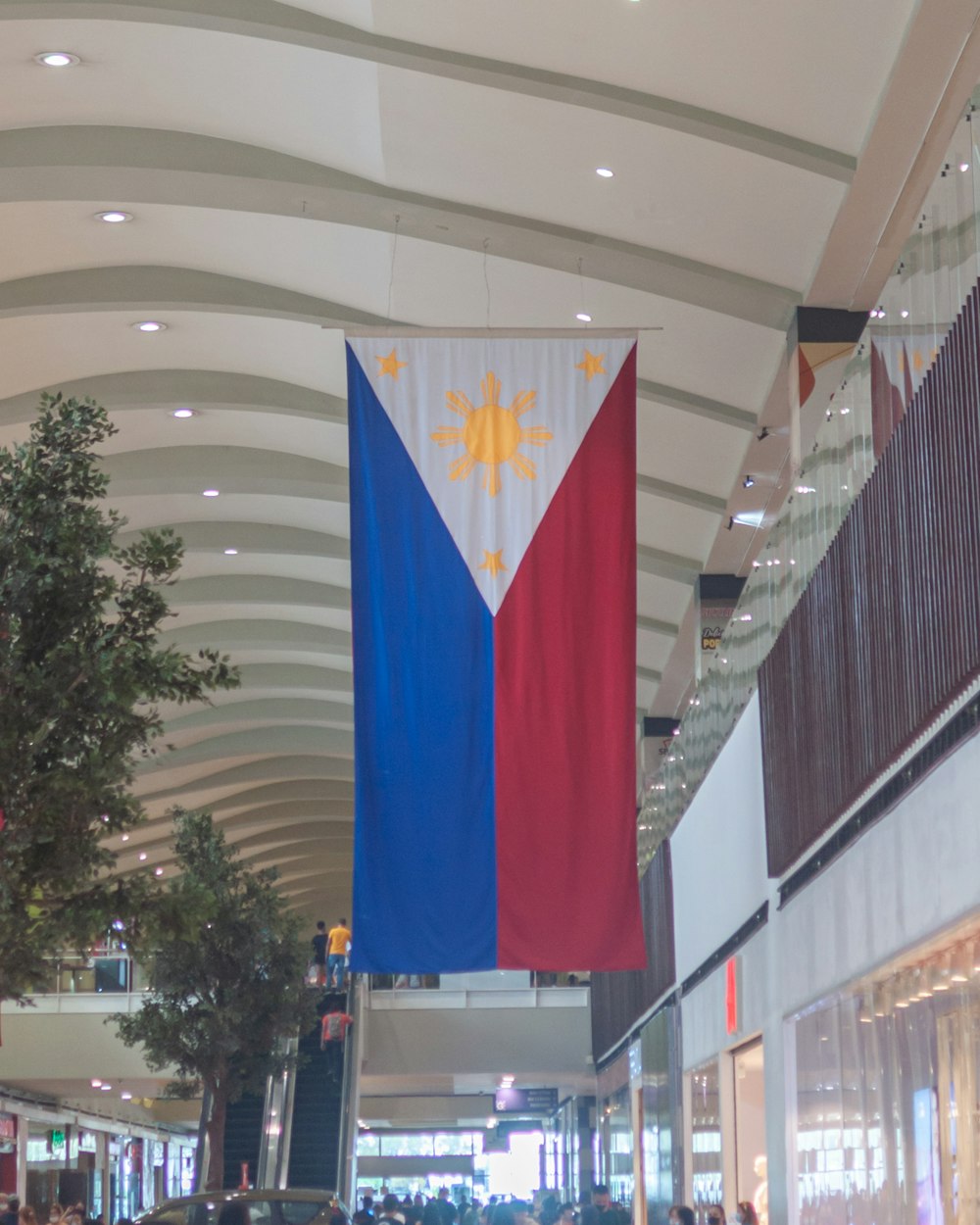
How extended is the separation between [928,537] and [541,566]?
10.4 feet

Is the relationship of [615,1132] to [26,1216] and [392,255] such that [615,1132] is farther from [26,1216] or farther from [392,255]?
[392,255]

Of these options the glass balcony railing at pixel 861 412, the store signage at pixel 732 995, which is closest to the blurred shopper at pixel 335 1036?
the glass balcony railing at pixel 861 412

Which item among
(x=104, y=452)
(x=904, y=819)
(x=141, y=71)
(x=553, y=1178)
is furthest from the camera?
(x=553, y=1178)

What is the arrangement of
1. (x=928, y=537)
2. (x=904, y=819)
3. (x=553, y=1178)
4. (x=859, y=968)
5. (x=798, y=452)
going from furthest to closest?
(x=553, y=1178), (x=798, y=452), (x=859, y=968), (x=904, y=819), (x=928, y=537)

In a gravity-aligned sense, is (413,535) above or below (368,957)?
above

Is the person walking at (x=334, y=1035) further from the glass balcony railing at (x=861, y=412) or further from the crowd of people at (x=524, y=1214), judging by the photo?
the glass balcony railing at (x=861, y=412)

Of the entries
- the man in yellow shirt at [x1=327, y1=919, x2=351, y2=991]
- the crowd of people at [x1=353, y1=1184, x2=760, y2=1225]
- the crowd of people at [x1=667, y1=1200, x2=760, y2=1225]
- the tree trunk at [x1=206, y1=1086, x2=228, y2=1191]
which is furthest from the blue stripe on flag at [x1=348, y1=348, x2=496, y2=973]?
the man in yellow shirt at [x1=327, y1=919, x2=351, y2=991]

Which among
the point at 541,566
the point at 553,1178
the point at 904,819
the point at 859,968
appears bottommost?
the point at 553,1178

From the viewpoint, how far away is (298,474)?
18.8 metres

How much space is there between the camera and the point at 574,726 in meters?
9.38

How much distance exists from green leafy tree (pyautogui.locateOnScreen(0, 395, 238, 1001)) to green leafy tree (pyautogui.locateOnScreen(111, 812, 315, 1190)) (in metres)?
14.2

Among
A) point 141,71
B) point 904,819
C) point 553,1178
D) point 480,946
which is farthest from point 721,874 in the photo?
point 553,1178

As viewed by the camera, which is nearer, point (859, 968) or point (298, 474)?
point (859, 968)

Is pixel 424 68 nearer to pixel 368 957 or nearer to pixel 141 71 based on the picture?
pixel 141 71
